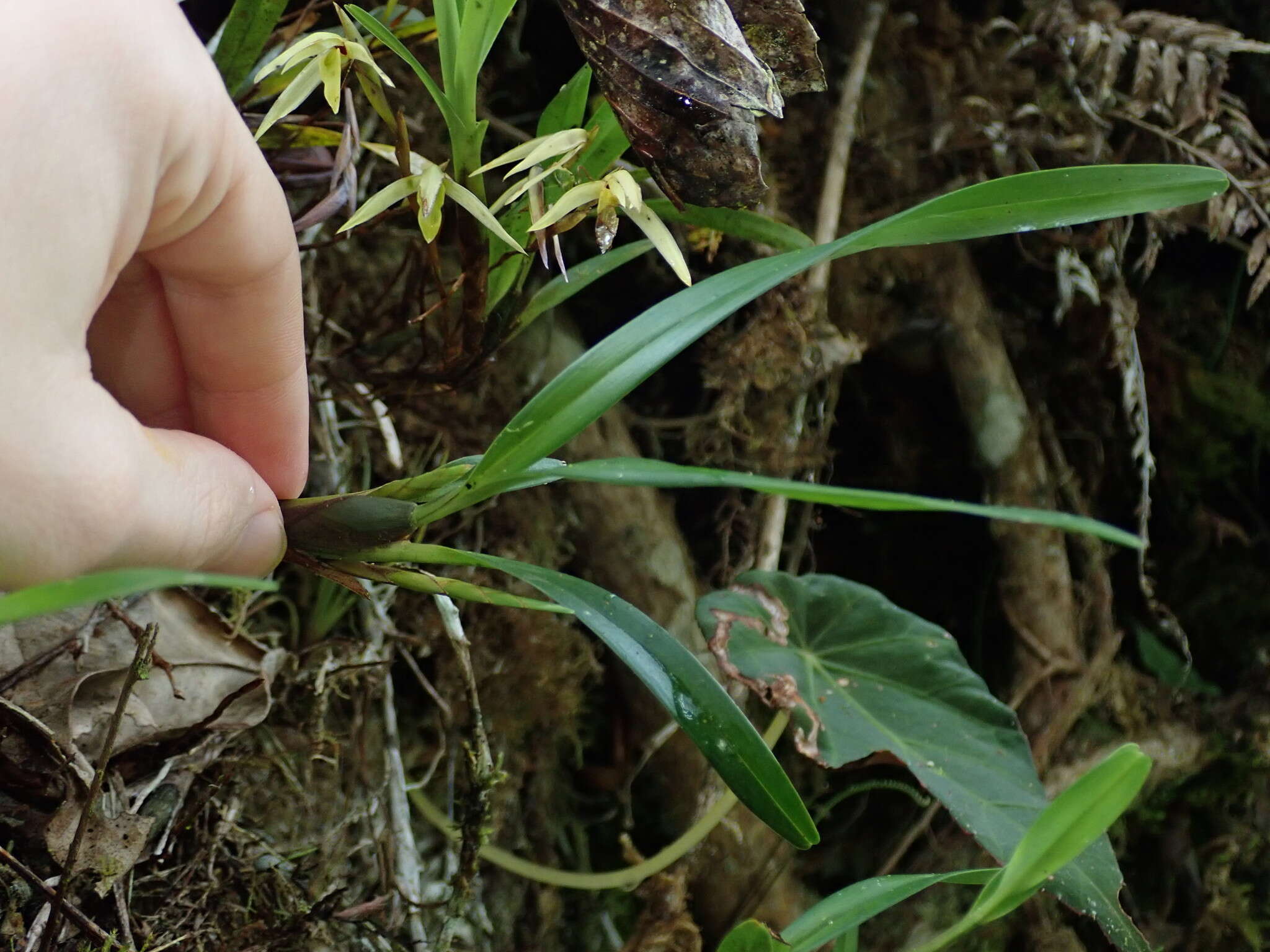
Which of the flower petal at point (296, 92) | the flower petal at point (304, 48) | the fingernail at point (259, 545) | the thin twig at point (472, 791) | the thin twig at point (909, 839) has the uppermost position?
the flower petal at point (304, 48)

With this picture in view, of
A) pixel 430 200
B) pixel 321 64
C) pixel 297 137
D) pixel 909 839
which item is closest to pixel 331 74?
pixel 321 64

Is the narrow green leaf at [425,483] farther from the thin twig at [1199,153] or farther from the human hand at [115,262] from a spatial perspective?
the thin twig at [1199,153]

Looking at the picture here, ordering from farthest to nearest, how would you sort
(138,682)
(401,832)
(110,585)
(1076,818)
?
(401,832), (138,682), (1076,818), (110,585)

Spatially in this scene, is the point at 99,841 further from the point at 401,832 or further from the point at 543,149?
the point at 543,149

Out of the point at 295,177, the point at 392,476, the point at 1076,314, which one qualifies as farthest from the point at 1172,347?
the point at 295,177

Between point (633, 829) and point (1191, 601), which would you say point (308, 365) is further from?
point (1191, 601)

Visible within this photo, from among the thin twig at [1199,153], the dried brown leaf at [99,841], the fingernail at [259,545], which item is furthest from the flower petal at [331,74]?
the thin twig at [1199,153]
